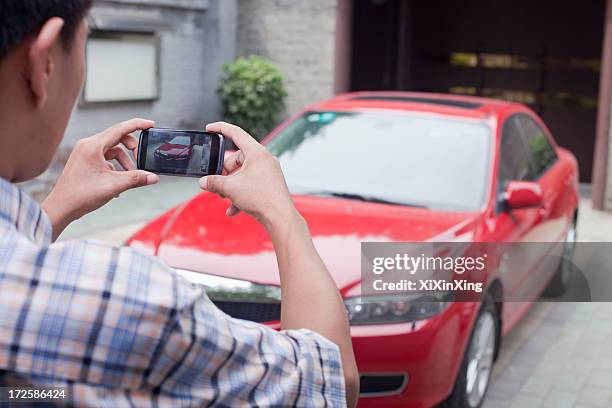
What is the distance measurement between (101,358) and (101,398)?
52mm

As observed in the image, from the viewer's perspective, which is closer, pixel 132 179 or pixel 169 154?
pixel 132 179

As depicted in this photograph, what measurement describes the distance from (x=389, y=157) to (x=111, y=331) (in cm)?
415

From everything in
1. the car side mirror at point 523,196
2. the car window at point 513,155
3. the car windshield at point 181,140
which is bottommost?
the car side mirror at point 523,196

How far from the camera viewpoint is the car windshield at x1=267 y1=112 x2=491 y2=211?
4.79 meters

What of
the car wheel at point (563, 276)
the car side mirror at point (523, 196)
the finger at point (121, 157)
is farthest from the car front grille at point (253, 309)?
the car wheel at point (563, 276)

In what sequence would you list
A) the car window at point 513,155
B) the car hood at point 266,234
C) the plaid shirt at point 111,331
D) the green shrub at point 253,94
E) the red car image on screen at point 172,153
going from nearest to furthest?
the plaid shirt at point 111,331 < the red car image on screen at point 172,153 < the car hood at point 266,234 < the car window at point 513,155 < the green shrub at point 253,94

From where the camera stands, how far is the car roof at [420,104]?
5465 millimetres

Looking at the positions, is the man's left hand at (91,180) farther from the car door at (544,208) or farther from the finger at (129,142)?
the car door at (544,208)

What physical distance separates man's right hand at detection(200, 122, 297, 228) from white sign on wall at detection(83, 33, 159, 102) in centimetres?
954

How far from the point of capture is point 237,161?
1.58 meters

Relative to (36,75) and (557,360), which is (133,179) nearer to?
(36,75)

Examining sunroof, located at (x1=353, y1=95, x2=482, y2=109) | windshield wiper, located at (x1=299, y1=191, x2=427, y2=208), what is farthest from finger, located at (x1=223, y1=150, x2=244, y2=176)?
sunroof, located at (x1=353, y1=95, x2=482, y2=109)

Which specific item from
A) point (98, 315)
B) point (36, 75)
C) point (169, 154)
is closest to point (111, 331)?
point (98, 315)

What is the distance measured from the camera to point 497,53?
1403 centimetres
